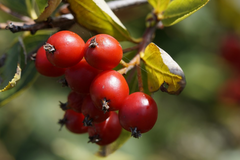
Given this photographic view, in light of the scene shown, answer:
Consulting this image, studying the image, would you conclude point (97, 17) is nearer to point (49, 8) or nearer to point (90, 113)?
→ point (49, 8)

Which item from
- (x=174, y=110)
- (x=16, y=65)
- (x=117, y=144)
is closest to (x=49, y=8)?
(x=16, y=65)

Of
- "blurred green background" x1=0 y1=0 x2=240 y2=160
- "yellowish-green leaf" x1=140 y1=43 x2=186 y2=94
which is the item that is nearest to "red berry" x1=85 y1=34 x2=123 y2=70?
"yellowish-green leaf" x1=140 y1=43 x2=186 y2=94

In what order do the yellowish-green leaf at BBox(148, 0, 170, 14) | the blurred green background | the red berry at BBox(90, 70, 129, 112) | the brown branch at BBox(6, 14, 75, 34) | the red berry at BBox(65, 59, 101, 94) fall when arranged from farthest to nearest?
the blurred green background
the yellowish-green leaf at BBox(148, 0, 170, 14)
the brown branch at BBox(6, 14, 75, 34)
the red berry at BBox(65, 59, 101, 94)
the red berry at BBox(90, 70, 129, 112)

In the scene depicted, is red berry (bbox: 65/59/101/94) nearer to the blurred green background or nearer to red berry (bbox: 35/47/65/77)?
red berry (bbox: 35/47/65/77)

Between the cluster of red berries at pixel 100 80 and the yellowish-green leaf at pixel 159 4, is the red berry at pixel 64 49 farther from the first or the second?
the yellowish-green leaf at pixel 159 4

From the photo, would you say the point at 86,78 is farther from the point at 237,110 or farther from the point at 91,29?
the point at 237,110

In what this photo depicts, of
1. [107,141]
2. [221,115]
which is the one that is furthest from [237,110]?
[107,141]
